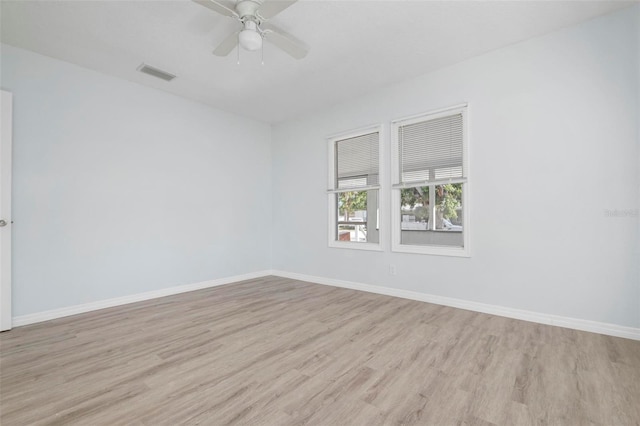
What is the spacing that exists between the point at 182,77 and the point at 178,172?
131 cm

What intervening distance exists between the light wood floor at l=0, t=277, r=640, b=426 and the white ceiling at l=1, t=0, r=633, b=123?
289cm

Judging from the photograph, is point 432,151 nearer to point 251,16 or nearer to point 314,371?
point 251,16

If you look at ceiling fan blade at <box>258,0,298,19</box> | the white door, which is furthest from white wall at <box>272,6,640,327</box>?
the white door

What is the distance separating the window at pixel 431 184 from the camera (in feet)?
11.5

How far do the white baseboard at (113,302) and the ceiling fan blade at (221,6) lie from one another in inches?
136

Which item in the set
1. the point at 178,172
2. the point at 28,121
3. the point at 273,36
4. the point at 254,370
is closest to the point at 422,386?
the point at 254,370

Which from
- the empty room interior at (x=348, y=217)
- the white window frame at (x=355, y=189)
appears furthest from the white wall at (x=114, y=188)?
the white window frame at (x=355, y=189)

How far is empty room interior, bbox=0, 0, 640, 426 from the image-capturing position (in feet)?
6.18

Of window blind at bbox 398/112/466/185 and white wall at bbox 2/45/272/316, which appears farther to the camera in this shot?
window blind at bbox 398/112/466/185

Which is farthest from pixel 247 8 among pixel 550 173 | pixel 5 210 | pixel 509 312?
pixel 509 312

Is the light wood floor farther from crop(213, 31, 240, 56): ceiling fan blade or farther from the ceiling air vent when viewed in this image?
the ceiling air vent

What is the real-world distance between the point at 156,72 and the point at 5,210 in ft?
7.07

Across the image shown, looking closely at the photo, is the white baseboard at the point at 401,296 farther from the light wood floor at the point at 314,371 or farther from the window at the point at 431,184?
the window at the point at 431,184

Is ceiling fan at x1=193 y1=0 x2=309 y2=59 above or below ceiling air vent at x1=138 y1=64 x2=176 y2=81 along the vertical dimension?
A: below
